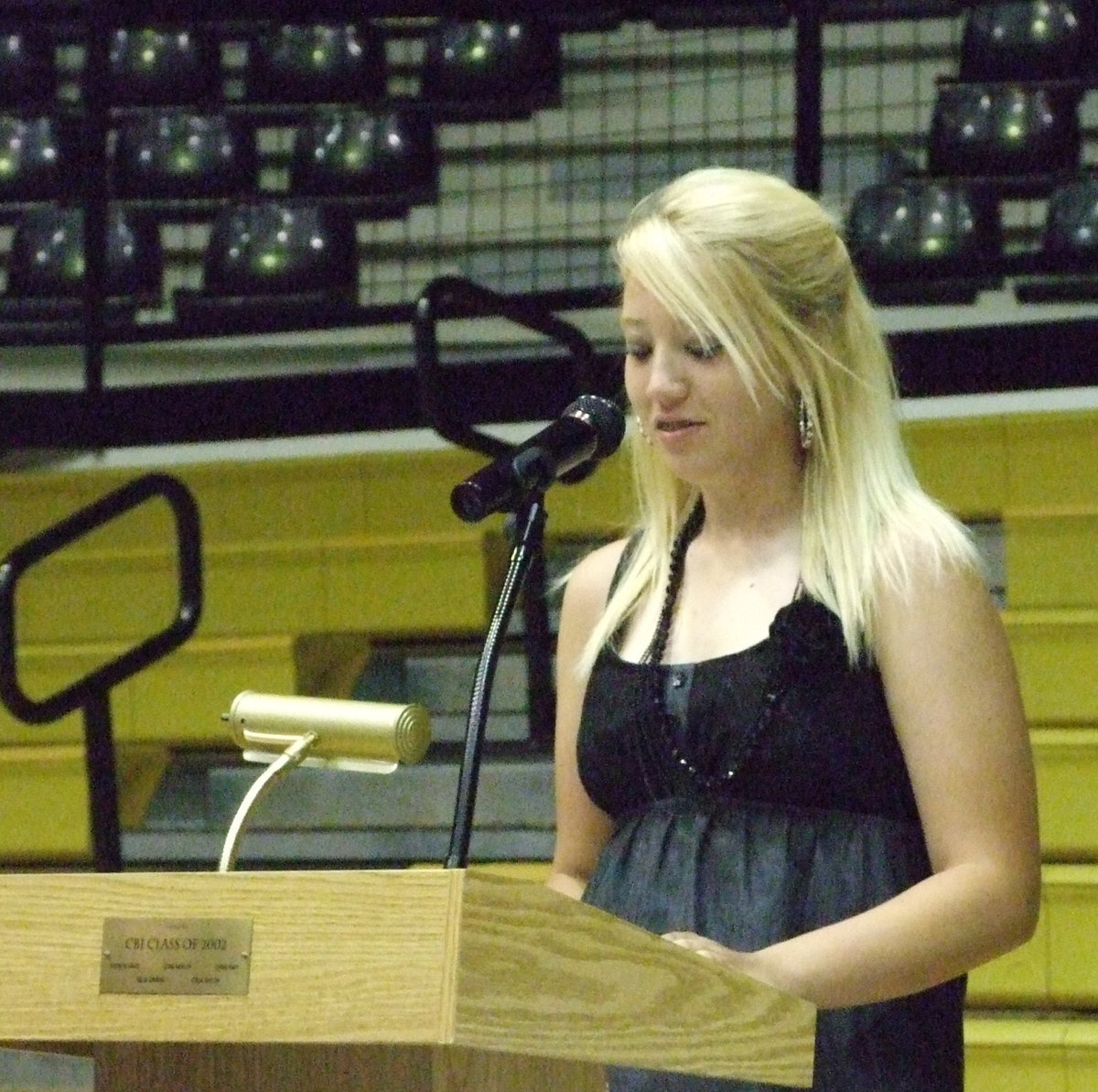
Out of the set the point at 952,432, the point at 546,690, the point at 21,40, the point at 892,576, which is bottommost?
the point at 546,690

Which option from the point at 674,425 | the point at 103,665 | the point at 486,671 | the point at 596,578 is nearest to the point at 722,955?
the point at 486,671

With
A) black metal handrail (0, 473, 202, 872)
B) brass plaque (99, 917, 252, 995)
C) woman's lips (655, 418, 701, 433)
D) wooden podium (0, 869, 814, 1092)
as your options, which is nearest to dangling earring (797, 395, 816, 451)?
A: woman's lips (655, 418, 701, 433)

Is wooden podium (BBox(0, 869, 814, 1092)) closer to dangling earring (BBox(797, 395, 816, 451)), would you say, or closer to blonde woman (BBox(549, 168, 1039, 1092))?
blonde woman (BBox(549, 168, 1039, 1092))

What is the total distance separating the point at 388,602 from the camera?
4.61 m

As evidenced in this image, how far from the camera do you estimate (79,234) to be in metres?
5.39

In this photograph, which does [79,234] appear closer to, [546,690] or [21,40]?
[21,40]

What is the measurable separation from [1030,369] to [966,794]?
2.57 m

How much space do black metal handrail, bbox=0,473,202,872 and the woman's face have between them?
188cm

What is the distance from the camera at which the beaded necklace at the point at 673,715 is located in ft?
6.03

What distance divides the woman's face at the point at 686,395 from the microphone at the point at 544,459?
100 millimetres

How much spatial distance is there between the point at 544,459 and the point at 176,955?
0.49 meters

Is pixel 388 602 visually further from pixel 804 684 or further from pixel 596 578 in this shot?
pixel 804 684

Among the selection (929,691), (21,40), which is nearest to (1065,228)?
(21,40)

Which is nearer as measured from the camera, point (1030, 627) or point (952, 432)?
point (1030, 627)
